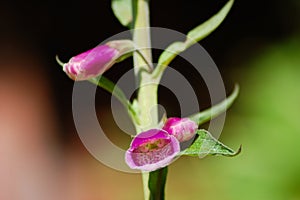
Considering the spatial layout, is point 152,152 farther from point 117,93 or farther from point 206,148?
point 117,93

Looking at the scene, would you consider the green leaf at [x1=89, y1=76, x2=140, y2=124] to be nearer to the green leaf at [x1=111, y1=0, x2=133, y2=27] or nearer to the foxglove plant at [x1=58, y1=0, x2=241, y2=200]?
the foxglove plant at [x1=58, y1=0, x2=241, y2=200]

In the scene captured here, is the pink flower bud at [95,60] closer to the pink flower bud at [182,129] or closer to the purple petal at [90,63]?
the purple petal at [90,63]

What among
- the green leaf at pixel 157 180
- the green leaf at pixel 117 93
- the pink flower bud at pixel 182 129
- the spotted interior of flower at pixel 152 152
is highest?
the green leaf at pixel 117 93

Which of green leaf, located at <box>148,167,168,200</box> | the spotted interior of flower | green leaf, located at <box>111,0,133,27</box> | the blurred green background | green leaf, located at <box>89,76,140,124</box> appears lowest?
green leaf, located at <box>148,167,168,200</box>

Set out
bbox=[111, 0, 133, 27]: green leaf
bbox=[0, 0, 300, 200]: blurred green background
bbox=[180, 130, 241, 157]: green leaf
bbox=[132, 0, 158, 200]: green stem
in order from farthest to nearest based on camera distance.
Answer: bbox=[0, 0, 300, 200]: blurred green background, bbox=[111, 0, 133, 27]: green leaf, bbox=[132, 0, 158, 200]: green stem, bbox=[180, 130, 241, 157]: green leaf

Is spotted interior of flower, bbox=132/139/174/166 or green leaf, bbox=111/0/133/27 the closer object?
spotted interior of flower, bbox=132/139/174/166

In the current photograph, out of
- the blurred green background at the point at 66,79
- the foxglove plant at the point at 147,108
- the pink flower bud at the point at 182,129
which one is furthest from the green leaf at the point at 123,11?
the blurred green background at the point at 66,79

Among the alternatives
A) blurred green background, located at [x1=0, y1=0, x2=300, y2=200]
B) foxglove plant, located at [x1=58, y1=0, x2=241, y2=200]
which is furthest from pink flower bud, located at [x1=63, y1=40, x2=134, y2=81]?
blurred green background, located at [x1=0, y1=0, x2=300, y2=200]

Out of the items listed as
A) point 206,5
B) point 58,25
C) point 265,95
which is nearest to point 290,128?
point 265,95
